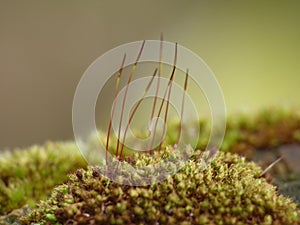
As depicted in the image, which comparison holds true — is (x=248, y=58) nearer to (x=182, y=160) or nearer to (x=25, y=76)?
(x=25, y=76)

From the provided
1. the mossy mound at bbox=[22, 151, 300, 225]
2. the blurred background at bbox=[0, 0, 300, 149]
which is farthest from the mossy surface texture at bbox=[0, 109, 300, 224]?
the blurred background at bbox=[0, 0, 300, 149]

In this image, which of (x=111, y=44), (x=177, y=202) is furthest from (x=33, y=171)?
(x=111, y=44)

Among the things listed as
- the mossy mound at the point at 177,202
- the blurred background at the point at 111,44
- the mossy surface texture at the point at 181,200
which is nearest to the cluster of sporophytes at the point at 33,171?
the mossy surface texture at the point at 181,200

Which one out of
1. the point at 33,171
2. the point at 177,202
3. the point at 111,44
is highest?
the point at 111,44

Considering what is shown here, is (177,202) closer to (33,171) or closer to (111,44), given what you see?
(33,171)

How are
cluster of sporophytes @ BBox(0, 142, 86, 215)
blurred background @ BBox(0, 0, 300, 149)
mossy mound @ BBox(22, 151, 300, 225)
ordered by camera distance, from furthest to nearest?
blurred background @ BBox(0, 0, 300, 149) < cluster of sporophytes @ BBox(0, 142, 86, 215) < mossy mound @ BBox(22, 151, 300, 225)

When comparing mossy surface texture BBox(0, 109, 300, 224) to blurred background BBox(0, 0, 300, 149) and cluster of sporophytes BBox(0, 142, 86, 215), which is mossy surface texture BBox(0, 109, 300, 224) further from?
blurred background BBox(0, 0, 300, 149)

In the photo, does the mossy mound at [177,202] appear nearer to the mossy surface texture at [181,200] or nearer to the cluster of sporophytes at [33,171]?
the mossy surface texture at [181,200]
